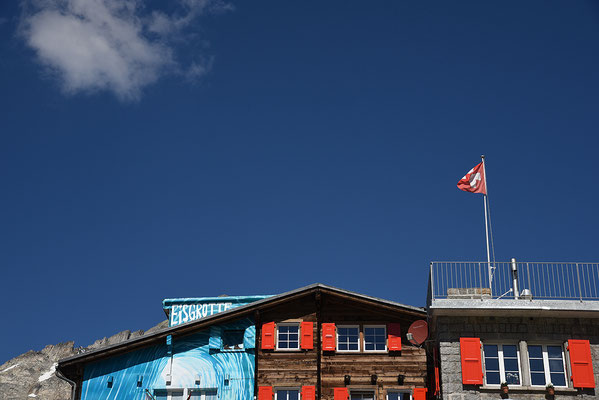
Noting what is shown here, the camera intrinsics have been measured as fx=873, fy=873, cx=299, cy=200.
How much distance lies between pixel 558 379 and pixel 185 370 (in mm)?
14351

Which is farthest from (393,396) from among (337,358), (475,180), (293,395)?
(475,180)

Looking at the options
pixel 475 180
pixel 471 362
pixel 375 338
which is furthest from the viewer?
pixel 475 180

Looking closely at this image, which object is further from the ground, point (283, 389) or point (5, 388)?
point (5, 388)

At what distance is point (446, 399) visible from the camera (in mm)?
30266

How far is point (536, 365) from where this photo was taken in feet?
101

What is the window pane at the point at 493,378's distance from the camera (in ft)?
100

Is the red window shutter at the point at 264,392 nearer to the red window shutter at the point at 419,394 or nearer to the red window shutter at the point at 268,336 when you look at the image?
the red window shutter at the point at 268,336

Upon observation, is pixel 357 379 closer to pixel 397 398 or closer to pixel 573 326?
pixel 397 398

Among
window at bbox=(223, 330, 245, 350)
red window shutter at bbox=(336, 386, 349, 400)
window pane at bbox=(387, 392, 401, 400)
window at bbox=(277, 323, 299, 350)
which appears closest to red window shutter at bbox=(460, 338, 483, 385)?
window pane at bbox=(387, 392, 401, 400)

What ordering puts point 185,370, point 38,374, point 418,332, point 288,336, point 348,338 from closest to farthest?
1. point 418,332
2. point 185,370
3. point 348,338
4. point 288,336
5. point 38,374

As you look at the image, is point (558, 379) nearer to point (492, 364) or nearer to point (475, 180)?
point (492, 364)

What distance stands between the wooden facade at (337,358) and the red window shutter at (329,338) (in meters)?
0.08

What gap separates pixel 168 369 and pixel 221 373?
2.14 m

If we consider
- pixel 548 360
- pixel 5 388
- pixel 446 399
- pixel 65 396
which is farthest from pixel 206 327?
pixel 5 388
